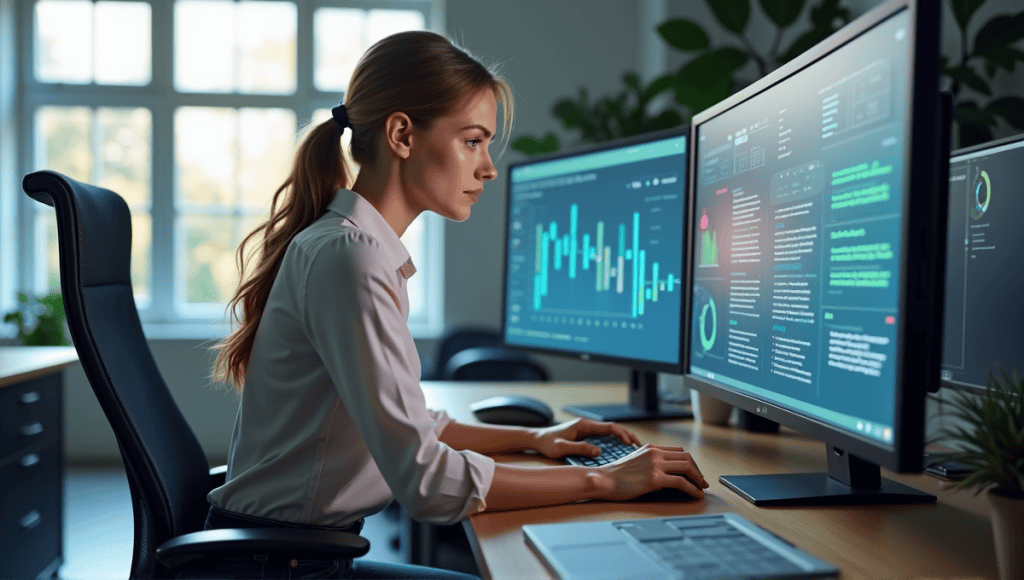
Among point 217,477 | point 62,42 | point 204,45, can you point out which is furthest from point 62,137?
point 217,477

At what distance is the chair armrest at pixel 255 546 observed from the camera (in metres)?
0.85

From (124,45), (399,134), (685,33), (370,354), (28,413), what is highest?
(124,45)

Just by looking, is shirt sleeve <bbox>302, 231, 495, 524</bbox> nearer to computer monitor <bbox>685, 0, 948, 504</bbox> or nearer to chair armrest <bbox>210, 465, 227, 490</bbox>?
computer monitor <bbox>685, 0, 948, 504</bbox>

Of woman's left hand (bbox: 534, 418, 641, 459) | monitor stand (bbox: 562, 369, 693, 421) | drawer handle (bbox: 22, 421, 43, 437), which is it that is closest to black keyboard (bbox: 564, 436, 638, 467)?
woman's left hand (bbox: 534, 418, 641, 459)

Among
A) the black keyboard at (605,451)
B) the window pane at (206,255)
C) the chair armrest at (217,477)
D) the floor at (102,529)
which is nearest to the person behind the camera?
the black keyboard at (605,451)

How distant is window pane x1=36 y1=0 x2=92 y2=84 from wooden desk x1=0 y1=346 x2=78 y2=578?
2.31m

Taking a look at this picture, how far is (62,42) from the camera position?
4109 mm

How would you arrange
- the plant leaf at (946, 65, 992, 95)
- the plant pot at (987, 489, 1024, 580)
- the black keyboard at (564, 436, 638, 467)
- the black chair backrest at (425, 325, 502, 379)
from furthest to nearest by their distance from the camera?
the black chair backrest at (425, 325, 502, 379) → the plant leaf at (946, 65, 992, 95) → the black keyboard at (564, 436, 638, 467) → the plant pot at (987, 489, 1024, 580)

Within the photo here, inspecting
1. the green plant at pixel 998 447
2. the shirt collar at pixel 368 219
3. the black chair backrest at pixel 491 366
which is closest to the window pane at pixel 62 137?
the black chair backrest at pixel 491 366

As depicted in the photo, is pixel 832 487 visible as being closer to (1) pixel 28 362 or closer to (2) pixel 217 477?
(2) pixel 217 477

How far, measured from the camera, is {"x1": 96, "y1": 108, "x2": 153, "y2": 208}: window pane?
4113mm

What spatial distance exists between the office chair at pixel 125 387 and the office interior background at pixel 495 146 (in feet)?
9.64

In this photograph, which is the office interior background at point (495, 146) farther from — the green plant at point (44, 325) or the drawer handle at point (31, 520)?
the drawer handle at point (31, 520)

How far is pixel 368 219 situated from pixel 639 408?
0.80 meters
